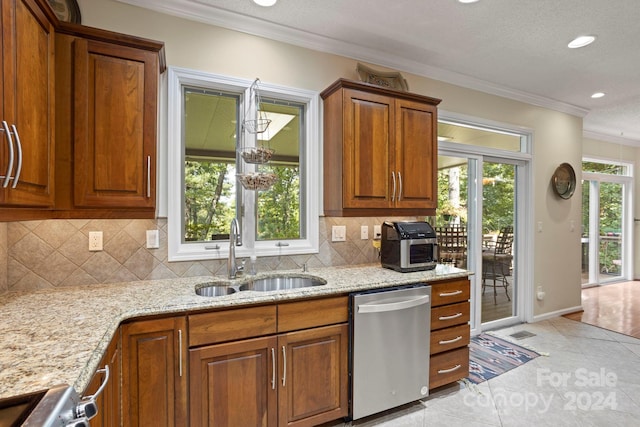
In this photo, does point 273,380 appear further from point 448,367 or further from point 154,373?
point 448,367

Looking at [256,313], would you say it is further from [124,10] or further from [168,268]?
[124,10]

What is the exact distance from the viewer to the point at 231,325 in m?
1.78

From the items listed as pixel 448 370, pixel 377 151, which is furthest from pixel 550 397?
pixel 377 151

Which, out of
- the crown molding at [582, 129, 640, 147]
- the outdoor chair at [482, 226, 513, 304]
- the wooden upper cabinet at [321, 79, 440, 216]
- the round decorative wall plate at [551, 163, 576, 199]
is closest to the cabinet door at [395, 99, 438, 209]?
the wooden upper cabinet at [321, 79, 440, 216]

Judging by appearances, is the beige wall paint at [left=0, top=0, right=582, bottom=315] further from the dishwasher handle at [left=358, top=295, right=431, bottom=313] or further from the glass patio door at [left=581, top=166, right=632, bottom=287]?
the glass patio door at [left=581, top=166, right=632, bottom=287]

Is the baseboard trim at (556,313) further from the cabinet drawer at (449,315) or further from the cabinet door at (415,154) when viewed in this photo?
the cabinet door at (415,154)

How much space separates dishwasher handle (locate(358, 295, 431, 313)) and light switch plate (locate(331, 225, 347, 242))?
32.5 inches

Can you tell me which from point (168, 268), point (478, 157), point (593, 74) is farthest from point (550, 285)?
point (168, 268)

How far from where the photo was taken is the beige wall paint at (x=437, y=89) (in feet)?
Result: 7.42

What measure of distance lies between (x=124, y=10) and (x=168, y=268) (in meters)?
1.71

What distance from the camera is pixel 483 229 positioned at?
12.3ft

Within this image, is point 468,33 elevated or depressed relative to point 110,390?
elevated

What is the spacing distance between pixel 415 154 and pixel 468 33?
103cm

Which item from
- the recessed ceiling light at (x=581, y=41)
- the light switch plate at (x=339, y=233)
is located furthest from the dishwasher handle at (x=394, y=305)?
the recessed ceiling light at (x=581, y=41)
